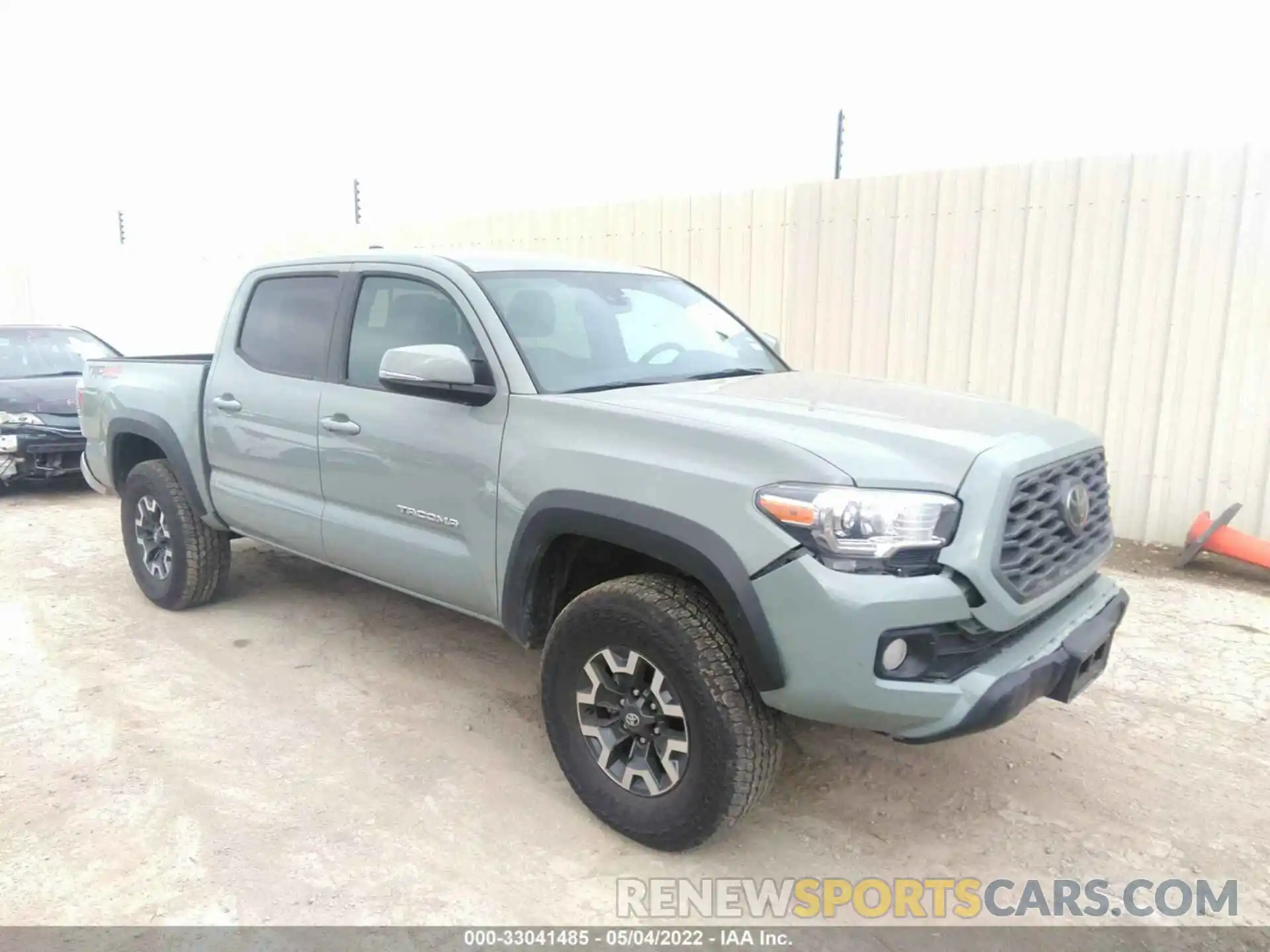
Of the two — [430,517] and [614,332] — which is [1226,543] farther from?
[430,517]

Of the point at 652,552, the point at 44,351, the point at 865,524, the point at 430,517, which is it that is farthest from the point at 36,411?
the point at 865,524

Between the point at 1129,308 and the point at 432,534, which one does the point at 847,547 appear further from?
the point at 1129,308

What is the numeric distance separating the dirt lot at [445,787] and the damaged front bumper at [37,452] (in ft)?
11.7

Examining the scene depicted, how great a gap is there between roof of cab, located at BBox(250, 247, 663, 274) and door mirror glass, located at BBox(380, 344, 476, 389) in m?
0.58

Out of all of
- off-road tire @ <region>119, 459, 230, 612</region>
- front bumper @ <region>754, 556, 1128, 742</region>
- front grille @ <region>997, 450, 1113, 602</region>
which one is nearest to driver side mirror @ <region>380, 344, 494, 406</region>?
front bumper @ <region>754, 556, 1128, 742</region>

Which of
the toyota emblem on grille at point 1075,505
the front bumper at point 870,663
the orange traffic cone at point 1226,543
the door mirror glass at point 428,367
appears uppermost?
the door mirror glass at point 428,367

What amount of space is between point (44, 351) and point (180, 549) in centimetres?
570

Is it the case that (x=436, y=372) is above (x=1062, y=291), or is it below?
below

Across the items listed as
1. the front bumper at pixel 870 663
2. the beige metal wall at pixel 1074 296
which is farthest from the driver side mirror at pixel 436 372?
the beige metal wall at pixel 1074 296

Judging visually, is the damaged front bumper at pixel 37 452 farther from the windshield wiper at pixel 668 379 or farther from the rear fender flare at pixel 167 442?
the windshield wiper at pixel 668 379

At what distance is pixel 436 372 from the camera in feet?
10.2

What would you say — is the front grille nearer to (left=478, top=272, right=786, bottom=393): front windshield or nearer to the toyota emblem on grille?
the toyota emblem on grille

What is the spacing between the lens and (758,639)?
247 cm

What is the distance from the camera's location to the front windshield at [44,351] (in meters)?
8.75
